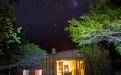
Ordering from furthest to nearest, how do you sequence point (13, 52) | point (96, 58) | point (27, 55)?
point (96, 58), point (27, 55), point (13, 52)

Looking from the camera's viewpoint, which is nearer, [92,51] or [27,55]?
[27,55]

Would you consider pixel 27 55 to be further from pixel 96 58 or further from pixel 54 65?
pixel 96 58

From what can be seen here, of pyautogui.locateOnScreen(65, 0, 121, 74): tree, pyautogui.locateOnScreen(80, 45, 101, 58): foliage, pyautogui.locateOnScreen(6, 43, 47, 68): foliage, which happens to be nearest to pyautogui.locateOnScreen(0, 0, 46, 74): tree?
pyautogui.locateOnScreen(6, 43, 47, 68): foliage

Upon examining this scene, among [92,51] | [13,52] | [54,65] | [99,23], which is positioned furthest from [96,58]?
[13,52]

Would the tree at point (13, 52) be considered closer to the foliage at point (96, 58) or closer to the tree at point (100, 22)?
the tree at point (100, 22)

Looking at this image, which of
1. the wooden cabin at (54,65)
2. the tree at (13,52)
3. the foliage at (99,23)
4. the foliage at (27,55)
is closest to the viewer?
the foliage at (99,23)

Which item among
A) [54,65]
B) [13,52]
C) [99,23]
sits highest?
[99,23]

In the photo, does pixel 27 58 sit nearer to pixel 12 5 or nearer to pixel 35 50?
pixel 35 50

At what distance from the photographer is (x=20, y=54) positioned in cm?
907

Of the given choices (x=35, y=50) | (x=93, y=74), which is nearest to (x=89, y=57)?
(x=93, y=74)

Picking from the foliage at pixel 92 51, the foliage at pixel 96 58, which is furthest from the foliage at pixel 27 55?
the foliage at pixel 96 58

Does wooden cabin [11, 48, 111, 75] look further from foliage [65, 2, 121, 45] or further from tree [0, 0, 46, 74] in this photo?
foliage [65, 2, 121, 45]

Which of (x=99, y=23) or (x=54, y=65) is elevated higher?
(x=99, y=23)

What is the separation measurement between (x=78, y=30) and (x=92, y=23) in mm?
789
